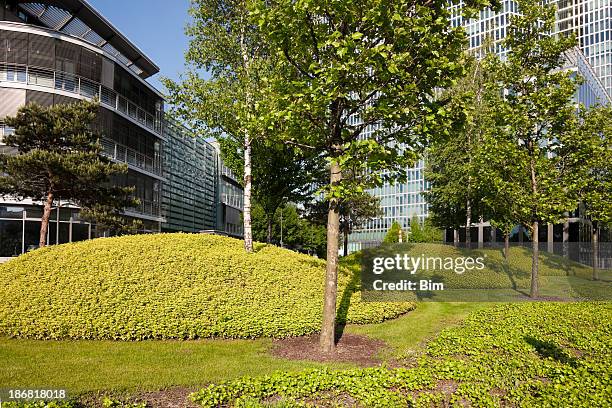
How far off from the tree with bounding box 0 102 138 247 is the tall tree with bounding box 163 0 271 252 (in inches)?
218

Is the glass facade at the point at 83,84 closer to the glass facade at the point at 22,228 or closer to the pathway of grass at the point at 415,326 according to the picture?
the glass facade at the point at 22,228

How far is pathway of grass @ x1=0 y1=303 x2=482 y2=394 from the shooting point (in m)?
7.30

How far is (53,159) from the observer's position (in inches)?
703

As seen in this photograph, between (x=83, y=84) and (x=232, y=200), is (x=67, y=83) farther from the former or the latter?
(x=232, y=200)

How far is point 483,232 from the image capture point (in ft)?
179

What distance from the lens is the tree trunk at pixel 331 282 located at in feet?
32.4

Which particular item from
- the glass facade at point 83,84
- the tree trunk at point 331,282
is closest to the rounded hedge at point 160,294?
the tree trunk at point 331,282

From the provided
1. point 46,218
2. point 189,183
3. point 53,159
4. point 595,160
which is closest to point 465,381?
point 595,160

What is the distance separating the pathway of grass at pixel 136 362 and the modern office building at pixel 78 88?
11.0 metres

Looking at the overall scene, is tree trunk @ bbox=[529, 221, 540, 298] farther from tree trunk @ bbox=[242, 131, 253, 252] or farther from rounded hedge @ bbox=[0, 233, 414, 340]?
tree trunk @ bbox=[242, 131, 253, 252]

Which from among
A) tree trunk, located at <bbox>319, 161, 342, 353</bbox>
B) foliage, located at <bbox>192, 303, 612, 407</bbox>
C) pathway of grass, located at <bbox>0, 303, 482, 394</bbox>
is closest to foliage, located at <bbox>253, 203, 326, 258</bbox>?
tree trunk, located at <bbox>319, 161, 342, 353</bbox>

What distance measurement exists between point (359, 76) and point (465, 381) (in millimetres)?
6194

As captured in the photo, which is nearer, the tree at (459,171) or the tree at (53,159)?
the tree at (53,159)

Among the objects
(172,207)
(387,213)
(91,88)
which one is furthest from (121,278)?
(387,213)
